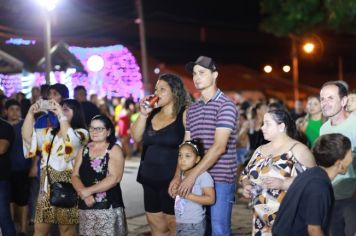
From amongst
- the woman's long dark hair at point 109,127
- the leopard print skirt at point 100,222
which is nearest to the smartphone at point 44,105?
the woman's long dark hair at point 109,127

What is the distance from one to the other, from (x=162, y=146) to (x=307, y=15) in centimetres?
1858

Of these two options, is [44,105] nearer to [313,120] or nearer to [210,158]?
[210,158]

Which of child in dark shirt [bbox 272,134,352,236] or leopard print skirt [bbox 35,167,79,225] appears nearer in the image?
child in dark shirt [bbox 272,134,352,236]

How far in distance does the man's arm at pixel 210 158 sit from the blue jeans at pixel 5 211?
7.85ft

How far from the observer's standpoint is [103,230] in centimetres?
583

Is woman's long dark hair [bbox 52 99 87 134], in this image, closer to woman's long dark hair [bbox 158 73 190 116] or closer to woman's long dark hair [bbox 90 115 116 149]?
woman's long dark hair [bbox 90 115 116 149]

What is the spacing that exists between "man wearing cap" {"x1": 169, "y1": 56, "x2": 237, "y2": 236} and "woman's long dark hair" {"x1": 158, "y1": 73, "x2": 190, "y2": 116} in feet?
1.33

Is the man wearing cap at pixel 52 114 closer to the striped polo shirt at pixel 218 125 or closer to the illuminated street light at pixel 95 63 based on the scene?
the striped polo shirt at pixel 218 125

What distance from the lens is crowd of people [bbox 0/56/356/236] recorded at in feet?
15.2

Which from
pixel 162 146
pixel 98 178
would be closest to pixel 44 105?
pixel 98 178

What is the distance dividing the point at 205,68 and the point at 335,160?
5.16 ft

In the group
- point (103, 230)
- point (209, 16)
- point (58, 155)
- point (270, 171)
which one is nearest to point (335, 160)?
point (270, 171)

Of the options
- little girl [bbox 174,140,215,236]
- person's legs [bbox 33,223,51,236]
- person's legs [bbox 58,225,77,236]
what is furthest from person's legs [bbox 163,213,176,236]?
person's legs [bbox 33,223,51,236]

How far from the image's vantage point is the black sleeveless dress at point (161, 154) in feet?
18.9
